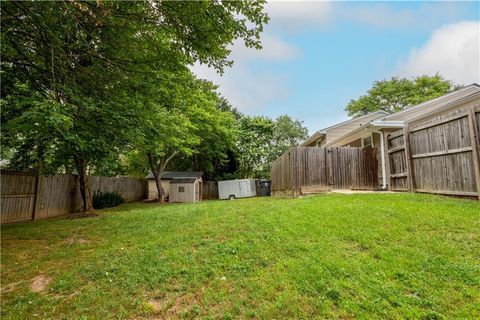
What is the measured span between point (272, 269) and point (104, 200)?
13273 mm

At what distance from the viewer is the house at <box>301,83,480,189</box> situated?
30.7 feet

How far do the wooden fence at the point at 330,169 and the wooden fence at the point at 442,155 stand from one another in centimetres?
216

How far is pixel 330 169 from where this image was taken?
10422 mm

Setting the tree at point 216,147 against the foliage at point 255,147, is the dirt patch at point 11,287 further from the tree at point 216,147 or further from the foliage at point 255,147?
the foliage at point 255,147

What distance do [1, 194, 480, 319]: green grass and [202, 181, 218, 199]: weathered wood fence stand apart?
63.6ft

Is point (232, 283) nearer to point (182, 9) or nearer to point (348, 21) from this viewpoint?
point (182, 9)

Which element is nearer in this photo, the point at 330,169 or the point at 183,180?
the point at 330,169

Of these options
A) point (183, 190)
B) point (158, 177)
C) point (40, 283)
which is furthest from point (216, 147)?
point (40, 283)

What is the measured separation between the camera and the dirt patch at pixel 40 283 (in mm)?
3354

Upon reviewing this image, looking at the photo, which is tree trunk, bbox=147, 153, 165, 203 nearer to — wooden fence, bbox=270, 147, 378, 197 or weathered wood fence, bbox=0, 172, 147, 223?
weathered wood fence, bbox=0, 172, 147, 223

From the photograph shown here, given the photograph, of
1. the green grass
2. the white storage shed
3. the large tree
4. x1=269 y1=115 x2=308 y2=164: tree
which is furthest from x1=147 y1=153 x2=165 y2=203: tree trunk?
x1=269 y1=115 x2=308 y2=164: tree

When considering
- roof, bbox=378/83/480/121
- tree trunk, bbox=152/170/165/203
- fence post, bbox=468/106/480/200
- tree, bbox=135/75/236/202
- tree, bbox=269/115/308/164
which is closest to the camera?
fence post, bbox=468/106/480/200

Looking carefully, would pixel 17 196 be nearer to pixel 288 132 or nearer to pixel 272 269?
pixel 272 269

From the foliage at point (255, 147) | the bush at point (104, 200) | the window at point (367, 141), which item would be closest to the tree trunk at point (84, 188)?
the bush at point (104, 200)
